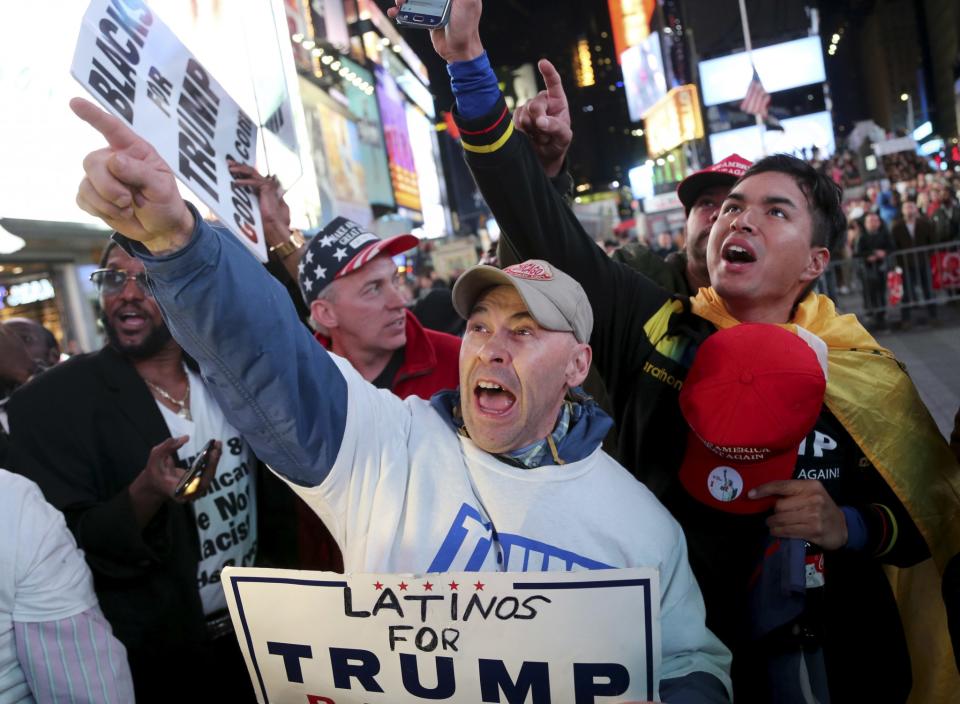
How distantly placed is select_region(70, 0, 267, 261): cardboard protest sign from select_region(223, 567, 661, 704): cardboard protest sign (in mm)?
1064

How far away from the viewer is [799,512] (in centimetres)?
197

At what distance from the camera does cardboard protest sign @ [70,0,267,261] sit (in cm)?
191

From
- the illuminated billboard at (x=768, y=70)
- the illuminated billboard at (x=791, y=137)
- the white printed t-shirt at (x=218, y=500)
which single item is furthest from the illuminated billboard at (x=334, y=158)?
the white printed t-shirt at (x=218, y=500)

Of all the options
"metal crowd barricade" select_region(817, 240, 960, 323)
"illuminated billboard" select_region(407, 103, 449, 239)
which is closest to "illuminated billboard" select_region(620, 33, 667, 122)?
"illuminated billboard" select_region(407, 103, 449, 239)

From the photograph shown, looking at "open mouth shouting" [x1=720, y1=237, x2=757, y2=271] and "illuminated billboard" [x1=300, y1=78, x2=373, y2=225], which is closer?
"open mouth shouting" [x1=720, y1=237, x2=757, y2=271]

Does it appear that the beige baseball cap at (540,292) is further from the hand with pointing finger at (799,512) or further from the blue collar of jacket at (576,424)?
the hand with pointing finger at (799,512)

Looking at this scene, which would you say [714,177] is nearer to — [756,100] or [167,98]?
[167,98]

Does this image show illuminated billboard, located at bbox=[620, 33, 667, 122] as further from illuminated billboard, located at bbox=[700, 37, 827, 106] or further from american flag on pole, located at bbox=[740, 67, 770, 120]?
american flag on pole, located at bbox=[740, 67, 770, 120]

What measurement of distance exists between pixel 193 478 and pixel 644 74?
42.2m

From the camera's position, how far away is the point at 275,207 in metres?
3.50

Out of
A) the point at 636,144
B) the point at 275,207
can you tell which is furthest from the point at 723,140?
the point at 275,207

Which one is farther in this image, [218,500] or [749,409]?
[218,500]

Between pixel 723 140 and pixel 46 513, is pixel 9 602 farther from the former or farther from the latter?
pixel 723 140

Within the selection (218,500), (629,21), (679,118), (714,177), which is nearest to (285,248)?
(218,500)
